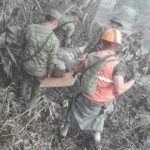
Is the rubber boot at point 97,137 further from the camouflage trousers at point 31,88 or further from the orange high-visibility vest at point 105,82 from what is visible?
the camouflage trousers at point 31,88

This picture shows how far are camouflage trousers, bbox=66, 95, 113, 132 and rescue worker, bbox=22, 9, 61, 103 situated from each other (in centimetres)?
82

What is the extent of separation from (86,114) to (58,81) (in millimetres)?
1166

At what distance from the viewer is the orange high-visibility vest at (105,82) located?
5.41m

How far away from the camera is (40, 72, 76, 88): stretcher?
6684 mm

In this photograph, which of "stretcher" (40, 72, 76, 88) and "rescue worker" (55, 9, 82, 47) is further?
"rescue worker" (55, 9, 82, 47)

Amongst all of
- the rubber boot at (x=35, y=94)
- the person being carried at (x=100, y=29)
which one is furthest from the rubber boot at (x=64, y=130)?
the person being carried at (x=100, y=29)

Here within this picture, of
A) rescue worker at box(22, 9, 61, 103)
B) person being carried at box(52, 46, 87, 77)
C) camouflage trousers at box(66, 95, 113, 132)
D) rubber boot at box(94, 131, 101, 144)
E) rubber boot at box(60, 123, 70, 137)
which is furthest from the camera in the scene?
person being carried at box(52, 46, 87, 77)

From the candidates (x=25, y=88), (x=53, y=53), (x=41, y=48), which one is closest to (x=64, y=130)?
(x=25, y=88)

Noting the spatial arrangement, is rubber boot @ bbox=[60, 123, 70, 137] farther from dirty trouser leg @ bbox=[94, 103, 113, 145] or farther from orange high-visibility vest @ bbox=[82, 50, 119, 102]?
orange high-visibility vest @ bbox=[82, 50, 119, 102]

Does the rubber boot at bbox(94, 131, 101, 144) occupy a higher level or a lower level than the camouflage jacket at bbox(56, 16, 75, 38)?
lower

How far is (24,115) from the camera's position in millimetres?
6387

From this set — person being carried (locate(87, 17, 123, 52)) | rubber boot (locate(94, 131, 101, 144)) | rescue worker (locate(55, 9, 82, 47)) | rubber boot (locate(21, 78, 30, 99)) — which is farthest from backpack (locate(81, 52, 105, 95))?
rescue worker (locate(55, 9, 82, 47))

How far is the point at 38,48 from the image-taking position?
630 cm

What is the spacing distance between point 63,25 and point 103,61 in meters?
3.38
